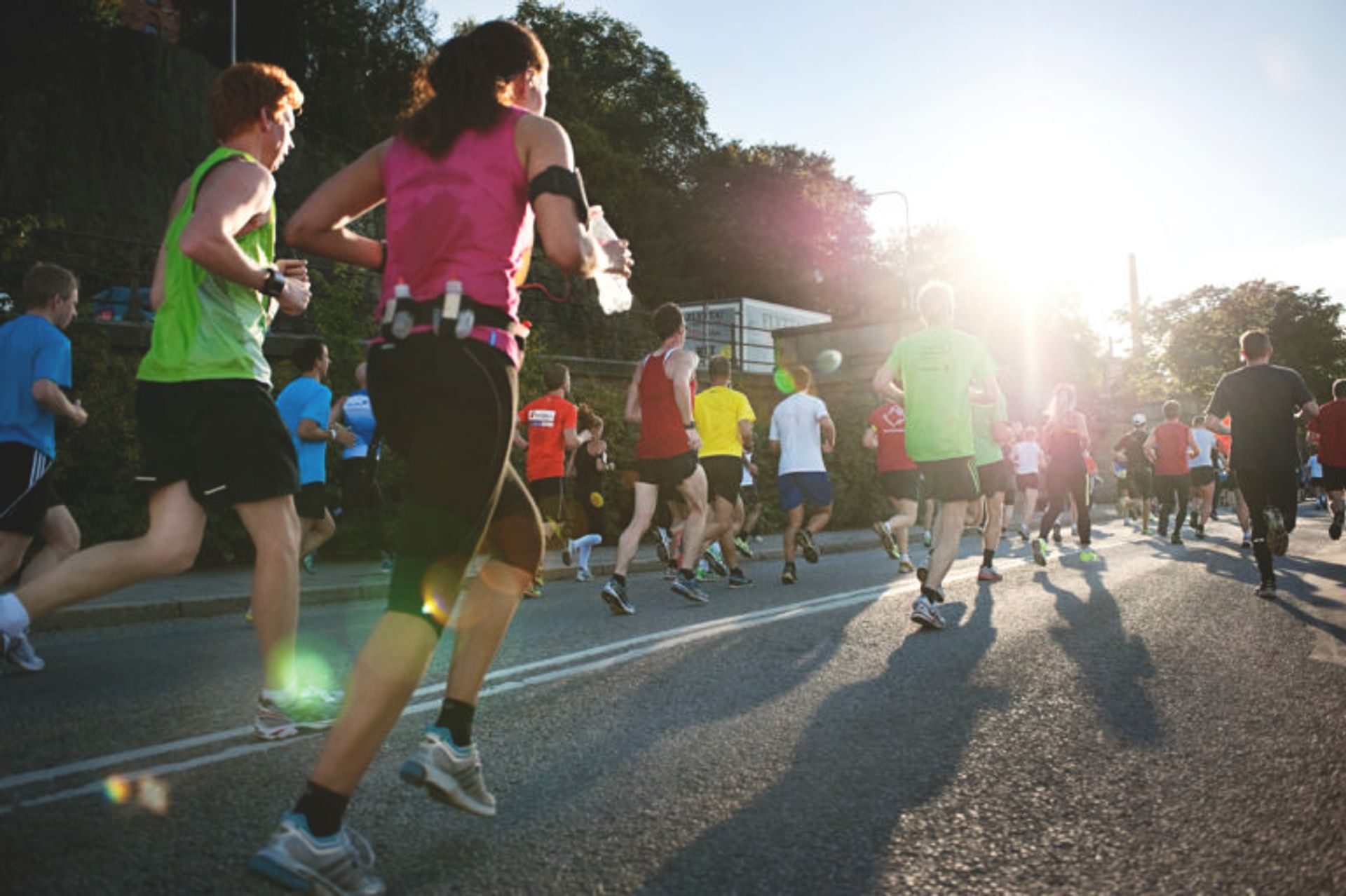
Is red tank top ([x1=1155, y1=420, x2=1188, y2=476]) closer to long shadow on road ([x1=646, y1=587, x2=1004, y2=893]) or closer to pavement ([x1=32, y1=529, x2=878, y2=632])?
pavement ([x1=32, y1=529, x2=878, y2=632])

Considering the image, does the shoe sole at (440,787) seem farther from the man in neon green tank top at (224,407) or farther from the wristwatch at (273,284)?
the wristwatch at (273,284)

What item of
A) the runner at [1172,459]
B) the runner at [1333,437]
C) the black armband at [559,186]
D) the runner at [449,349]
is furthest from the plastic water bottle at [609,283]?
the runner at [1172,459]

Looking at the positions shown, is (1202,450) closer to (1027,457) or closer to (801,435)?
(1027,457)

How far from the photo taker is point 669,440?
7.91 metres

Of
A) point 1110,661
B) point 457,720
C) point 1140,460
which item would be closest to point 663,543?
point 1110,661

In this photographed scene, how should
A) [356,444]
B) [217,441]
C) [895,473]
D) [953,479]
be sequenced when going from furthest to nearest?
1. [895,473]
2. [356,444]
3. [953,479]
4. [217,441]

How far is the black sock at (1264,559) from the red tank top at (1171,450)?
7.80m

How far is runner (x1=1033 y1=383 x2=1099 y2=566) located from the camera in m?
11.6

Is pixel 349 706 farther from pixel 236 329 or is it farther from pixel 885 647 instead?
pixel 885 647

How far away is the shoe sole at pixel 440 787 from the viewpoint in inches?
97.1

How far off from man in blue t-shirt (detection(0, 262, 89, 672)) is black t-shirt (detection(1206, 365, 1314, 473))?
7.90m

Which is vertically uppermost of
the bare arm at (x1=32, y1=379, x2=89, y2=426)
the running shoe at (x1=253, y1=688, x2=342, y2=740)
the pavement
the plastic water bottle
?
the plastic water bottle

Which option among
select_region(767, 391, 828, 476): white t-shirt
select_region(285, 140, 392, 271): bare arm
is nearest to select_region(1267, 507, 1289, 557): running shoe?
select_region(767, 391, 828, 476): white t-shirt

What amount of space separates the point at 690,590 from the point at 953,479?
216cm
